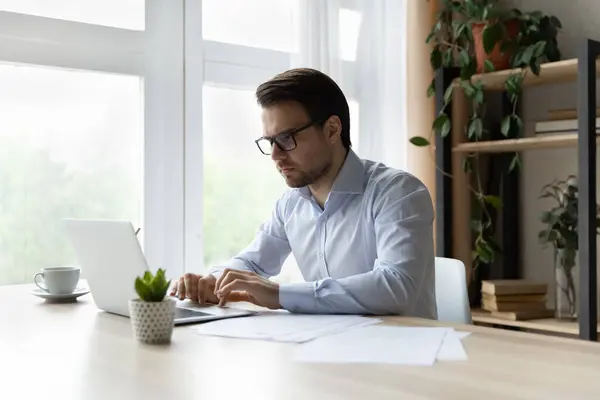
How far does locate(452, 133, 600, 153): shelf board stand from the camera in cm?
308

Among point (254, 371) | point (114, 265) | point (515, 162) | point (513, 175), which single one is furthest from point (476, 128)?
point (254, 371)

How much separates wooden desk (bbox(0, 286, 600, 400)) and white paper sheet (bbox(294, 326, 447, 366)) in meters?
0.04

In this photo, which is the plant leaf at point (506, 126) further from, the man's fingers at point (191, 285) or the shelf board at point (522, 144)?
the man's fingers at point (191, 285)

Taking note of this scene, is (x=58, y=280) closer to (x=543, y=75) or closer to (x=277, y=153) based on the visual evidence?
(x=277, y=153)

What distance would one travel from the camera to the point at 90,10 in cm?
284

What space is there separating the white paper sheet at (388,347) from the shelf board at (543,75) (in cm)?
180

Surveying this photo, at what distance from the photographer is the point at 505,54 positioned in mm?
3309

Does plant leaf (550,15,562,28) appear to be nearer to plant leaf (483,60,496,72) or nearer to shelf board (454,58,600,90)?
shelf board (454,58,600,90)

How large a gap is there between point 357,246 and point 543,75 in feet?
4.88

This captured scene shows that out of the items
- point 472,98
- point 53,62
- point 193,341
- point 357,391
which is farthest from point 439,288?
point 53,62

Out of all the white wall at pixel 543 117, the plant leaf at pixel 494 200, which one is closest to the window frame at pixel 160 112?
the plant leaf at pixel 494 200

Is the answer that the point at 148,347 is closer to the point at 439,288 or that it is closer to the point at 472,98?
the point at 439,288

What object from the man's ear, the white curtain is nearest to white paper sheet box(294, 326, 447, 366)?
the man's ear

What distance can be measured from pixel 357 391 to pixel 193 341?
19.3 inches
